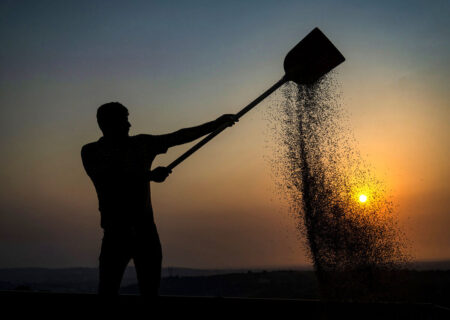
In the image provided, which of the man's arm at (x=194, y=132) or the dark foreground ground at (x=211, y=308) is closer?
the dark foreground ground at (x=211, y=308)

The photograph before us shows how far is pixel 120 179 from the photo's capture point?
2.20 metres

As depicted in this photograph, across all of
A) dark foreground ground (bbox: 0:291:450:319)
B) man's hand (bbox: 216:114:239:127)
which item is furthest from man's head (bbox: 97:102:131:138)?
dark foreground ground (bbox: 0:291:450:319)

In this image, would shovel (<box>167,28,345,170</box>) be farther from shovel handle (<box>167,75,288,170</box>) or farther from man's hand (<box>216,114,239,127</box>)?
man's hand (<box>216,114,239,127</box>)

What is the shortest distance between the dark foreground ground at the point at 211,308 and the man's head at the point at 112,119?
0.97 meters

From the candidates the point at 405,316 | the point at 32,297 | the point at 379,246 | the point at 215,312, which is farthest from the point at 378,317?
the point at 379,246

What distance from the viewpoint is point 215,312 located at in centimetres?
267

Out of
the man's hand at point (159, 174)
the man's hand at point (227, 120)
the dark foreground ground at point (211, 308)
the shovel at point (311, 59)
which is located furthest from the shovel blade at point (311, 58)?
the dark foreground ground at point (211, 308)

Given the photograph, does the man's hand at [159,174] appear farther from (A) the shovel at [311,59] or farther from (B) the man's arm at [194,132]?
(A) the shovel at [311,59]

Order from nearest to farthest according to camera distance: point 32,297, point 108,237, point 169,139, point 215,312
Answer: point 108,237, point 169,139, point 215,312, point 32,297

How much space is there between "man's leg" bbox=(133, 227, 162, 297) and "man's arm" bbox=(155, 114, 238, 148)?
59 cm

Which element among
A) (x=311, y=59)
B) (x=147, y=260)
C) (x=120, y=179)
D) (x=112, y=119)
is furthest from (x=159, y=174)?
(x=311, y=59)

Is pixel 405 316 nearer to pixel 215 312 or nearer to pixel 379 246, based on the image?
pixel 215 312

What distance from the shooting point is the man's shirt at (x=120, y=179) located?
216cm

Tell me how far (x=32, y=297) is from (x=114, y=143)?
2.57 metres
